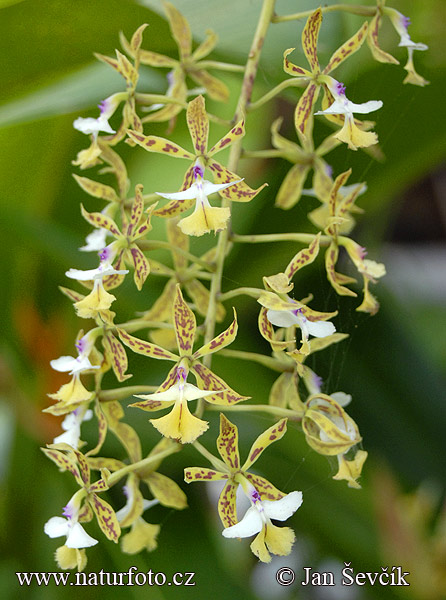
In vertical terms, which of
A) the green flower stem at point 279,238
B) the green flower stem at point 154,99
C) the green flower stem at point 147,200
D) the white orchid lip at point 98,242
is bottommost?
the green flower stem at point 279,238

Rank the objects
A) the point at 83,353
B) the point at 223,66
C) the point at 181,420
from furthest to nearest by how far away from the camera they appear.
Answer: the point at 223,66 < the point at 83,353 < the point at 181,420

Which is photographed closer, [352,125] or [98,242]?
[352,125]

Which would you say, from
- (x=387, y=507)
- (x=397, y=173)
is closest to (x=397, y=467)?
(x=387, y=507)

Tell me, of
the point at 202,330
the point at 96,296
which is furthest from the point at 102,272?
the point at 202,330

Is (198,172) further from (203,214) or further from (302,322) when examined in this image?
(302,322)

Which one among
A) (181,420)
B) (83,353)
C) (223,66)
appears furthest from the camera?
(223,66)

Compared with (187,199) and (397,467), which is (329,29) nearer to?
(187,199)

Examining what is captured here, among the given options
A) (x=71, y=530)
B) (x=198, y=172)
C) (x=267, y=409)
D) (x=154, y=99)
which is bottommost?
(x=71, y=530)

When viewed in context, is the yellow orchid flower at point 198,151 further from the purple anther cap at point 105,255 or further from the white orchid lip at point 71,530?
the white orchid lip at point 71,530

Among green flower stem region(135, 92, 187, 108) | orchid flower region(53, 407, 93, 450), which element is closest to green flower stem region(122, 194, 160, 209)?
green flower stem region(135, 92, 187, 108)

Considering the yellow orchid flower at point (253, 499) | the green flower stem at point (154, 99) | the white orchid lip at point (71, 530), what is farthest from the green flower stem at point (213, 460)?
the green flower stem at point (154, 99)

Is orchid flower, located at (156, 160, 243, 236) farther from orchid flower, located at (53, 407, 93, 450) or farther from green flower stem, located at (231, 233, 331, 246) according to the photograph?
orchid flower, located at (53, 407, 93, 450)

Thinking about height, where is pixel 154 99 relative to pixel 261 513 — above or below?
above
